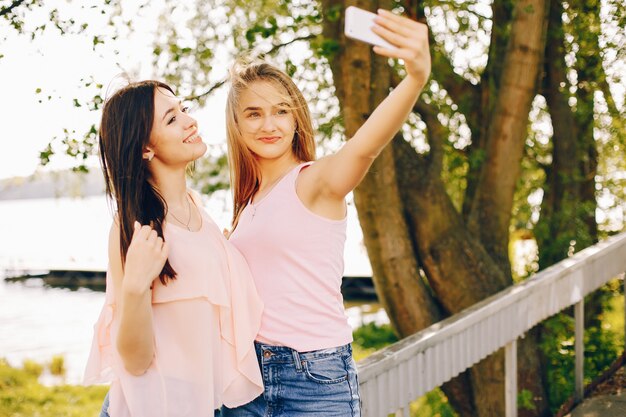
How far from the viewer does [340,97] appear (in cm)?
493

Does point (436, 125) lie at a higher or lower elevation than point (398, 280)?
higher

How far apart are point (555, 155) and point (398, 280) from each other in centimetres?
260

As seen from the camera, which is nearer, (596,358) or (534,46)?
(534,46)

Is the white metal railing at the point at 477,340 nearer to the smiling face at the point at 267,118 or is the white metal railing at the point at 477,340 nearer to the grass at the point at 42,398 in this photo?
the smiling face at the point at 267,118

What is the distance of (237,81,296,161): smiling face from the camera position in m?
2.23

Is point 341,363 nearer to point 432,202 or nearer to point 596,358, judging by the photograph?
Result: point 432,202

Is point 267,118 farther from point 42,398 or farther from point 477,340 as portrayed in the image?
point 42,398

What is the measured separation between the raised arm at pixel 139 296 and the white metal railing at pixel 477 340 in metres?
0.91

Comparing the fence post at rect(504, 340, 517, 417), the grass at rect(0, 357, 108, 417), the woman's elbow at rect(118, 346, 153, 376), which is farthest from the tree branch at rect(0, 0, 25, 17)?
the grass at rect(0, 357, 108, 417)

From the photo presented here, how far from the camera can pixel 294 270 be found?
6.79 ft

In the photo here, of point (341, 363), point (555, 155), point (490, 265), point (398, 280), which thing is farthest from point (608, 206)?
point (341, 363)

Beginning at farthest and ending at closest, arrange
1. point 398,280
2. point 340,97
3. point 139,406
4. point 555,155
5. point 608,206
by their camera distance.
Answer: point 608,206, point 555,155, point 398,280, point 340,97, point 139,406

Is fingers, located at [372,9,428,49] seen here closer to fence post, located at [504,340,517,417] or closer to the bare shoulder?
the bare shoulder

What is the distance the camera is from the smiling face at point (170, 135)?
1969mm
